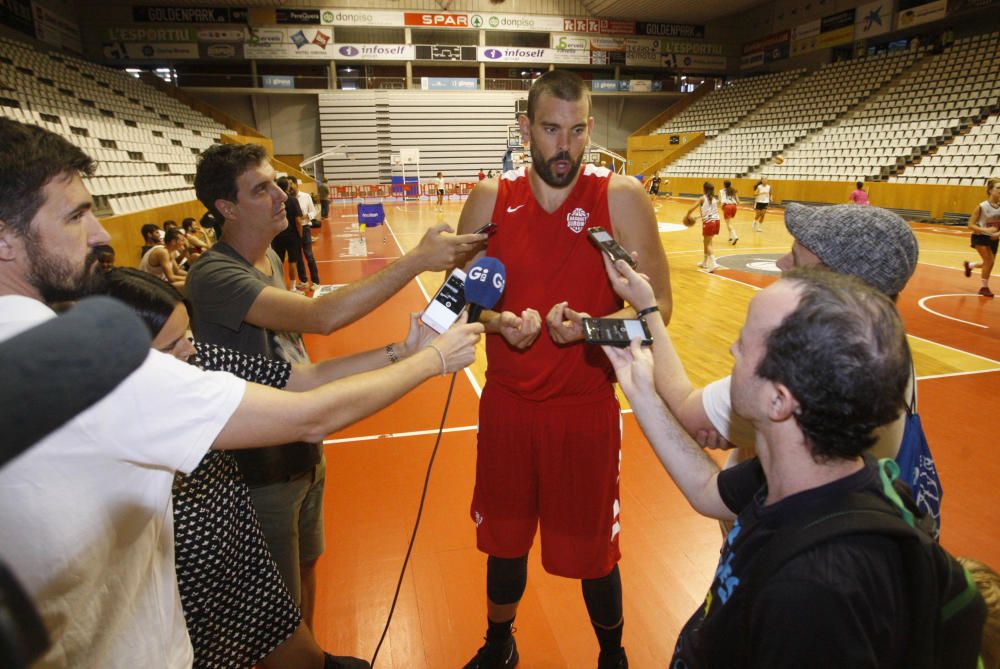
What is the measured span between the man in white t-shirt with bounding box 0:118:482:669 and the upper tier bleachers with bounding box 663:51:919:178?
A: 24414 mm

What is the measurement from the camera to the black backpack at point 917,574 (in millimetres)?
838

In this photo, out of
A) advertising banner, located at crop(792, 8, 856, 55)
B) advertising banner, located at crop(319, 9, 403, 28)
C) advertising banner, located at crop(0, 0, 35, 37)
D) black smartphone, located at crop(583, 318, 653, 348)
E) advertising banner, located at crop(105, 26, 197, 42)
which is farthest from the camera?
advertising banner, located at crop(319, 9, 403, 28)

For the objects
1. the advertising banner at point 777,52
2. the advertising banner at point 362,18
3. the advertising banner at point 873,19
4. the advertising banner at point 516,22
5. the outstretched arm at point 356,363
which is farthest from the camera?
the advertising banner at point 777,52

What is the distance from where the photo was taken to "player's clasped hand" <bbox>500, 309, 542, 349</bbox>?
1.90 meters

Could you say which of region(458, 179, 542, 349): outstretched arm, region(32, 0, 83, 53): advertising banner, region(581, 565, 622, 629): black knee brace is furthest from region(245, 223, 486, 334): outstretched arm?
region(32, 0, 83, 53): advertising banner

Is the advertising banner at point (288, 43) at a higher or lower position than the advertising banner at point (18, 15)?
higher

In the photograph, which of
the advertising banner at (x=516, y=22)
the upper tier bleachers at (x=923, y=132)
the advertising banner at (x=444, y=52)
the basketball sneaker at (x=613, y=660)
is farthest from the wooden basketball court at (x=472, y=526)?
the advertising banner at (x=516, y=22)

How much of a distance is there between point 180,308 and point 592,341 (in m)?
1.13

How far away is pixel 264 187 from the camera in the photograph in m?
2.21

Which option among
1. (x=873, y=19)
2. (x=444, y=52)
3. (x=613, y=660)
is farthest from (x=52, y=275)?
(x=873, y=19)

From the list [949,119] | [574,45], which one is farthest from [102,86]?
[949,119]

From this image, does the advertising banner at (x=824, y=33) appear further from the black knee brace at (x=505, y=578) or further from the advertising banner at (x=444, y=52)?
the black knee brace at (x=505, y=578)

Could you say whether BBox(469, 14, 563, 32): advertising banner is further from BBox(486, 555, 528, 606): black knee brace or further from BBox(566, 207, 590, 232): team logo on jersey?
BBox(486, 555, 528, 606): black knee brace

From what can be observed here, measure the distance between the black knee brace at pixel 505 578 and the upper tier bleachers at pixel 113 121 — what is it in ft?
26.3
